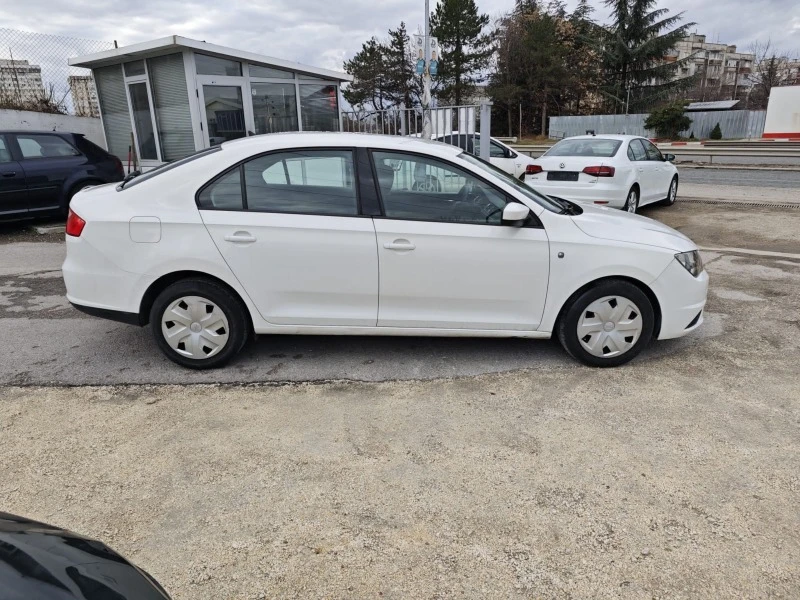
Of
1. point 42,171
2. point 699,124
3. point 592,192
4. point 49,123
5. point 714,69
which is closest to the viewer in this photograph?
point 42,171

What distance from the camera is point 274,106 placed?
12.5 m

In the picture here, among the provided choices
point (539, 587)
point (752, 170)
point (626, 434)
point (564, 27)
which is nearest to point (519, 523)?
point (539, 587)

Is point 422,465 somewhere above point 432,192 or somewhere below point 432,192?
below

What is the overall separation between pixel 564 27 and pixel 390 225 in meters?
49.8

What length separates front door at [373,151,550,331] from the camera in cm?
377

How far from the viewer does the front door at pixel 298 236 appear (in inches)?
148

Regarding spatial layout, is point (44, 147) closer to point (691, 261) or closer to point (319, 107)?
point (319, 107)

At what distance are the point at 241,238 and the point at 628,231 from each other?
8.85 feet

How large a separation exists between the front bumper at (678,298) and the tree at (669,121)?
3762 centimetres

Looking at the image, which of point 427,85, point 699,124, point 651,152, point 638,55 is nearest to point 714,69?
point 638,55

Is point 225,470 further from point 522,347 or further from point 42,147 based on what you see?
point 42,147

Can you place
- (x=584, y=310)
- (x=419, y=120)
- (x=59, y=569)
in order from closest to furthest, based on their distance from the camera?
(x=59, y=569) → (x=584, y=310) → (x=419, y=120)

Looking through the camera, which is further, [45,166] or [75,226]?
[45,166]

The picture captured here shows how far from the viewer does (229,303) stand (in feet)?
12.7
